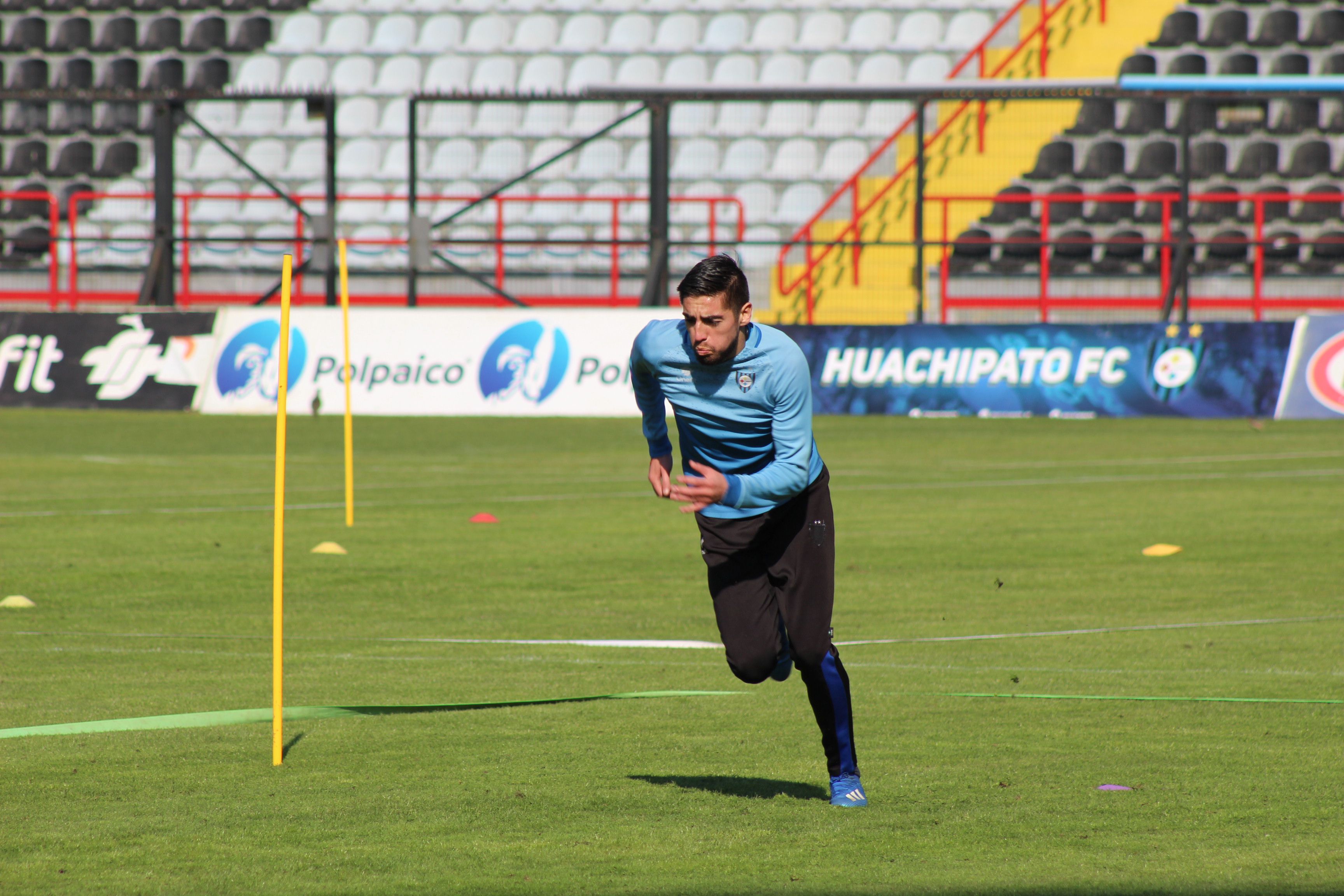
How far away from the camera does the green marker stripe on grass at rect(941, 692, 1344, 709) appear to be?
24.6ft

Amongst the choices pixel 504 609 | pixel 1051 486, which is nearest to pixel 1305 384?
pixel 1051 486

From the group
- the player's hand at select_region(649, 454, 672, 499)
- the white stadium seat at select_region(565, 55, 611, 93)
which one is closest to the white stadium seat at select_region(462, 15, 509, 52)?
the white stadium seat at select_region(565, 55, 611, 93)

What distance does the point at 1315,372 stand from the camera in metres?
23.8

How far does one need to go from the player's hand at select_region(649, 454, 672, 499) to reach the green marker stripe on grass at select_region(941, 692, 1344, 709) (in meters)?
2.21

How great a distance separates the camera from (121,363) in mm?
25938

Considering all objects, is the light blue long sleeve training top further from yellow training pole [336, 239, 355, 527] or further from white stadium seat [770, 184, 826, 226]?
white stadium seat [770, 184, 826, 226]

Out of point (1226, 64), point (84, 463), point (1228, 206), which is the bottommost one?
point (84, 463)

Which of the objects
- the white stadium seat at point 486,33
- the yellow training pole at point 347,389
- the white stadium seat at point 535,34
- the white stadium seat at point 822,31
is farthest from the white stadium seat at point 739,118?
the yellow training pole at point 347,389

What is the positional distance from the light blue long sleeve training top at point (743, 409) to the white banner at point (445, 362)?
18924 mm

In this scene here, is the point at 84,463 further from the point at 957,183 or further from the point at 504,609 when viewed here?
the point at 957,183

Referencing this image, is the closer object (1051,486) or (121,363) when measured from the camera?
(1051,486)

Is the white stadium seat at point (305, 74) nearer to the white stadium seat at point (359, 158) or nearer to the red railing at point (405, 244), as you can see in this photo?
the white stadium seat at point (359, 158)

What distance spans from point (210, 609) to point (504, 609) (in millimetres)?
1552

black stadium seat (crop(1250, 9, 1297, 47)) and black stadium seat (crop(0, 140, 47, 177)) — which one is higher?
black stadium seat (crop(1250, 9, 1297, 47))
